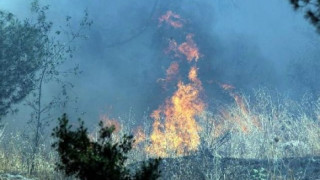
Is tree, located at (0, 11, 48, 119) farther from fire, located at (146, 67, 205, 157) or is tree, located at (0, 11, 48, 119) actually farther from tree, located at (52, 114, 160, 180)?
tree, located at (52, 114, 160, 180)

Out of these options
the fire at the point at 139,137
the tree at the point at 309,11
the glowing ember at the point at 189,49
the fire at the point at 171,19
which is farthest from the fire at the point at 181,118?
the tree at the point at 309,11

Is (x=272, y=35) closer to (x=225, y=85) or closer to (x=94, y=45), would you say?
(x=225, y=85)

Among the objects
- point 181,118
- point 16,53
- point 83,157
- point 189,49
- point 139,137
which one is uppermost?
point 189,49

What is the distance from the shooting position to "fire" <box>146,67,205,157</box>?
55.1 feet

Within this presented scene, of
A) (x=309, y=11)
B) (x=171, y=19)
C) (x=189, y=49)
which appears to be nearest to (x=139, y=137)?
(x=189, y=49)

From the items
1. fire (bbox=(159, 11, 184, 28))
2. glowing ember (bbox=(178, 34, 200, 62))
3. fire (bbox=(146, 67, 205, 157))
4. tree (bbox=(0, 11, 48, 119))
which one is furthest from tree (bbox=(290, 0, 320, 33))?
fire (bbox=(159, 11, 184, 28))

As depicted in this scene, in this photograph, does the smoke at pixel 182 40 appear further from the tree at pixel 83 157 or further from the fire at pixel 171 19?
the tree at pixel 83 157

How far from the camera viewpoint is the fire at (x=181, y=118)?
16.8 m

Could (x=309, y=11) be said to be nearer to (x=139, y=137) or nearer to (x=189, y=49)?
(x=139, y=137)

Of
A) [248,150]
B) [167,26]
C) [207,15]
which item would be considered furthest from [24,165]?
[207,15]

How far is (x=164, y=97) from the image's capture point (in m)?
28.0

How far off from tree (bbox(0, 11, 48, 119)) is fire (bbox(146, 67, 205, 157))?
5.09 meters

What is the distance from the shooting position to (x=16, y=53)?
13.7 meters

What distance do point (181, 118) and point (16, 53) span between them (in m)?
9.46
